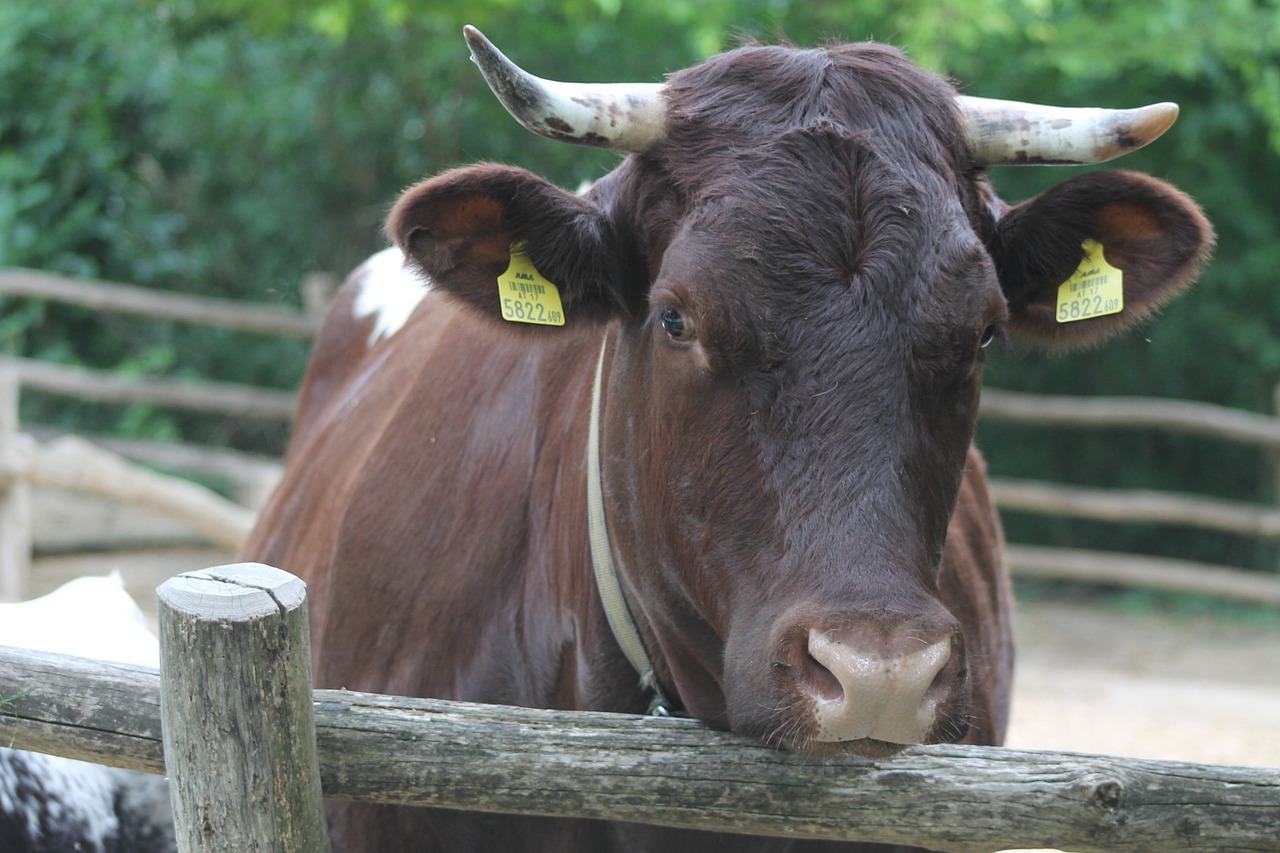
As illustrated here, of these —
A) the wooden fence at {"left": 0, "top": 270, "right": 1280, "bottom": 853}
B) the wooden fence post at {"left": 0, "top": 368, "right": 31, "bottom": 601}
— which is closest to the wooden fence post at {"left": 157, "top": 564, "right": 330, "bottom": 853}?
the wooden fence at {"left": 0, "top": 270, "right": 1280, "bottom": 853}

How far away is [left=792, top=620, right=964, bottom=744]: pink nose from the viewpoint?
1.51 meters

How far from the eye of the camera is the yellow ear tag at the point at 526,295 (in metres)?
2.14

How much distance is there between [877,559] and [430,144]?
8.65 m

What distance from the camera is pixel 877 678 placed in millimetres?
1505

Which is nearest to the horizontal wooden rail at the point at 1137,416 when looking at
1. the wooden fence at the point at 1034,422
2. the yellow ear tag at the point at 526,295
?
the wooden fence at the point at 1034,422

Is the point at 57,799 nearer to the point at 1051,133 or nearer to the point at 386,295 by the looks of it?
the point at 386,295

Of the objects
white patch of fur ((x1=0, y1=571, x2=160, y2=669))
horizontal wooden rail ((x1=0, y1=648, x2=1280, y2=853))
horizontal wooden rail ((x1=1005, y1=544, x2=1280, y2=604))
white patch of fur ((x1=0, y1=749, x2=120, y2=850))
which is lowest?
horizontal wooden rail ((x1=1005, y1=544, x2=1280, y2=604))

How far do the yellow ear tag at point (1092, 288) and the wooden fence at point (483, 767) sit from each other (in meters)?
0.79

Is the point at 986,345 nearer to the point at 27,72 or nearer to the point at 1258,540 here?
the point at 1258,540

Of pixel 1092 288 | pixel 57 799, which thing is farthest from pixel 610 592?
pixel 57 799

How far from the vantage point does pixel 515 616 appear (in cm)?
237

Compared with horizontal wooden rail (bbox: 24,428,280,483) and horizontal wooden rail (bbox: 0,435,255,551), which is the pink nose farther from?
horizontal wooden rail (bbox: 24,428,280,483)

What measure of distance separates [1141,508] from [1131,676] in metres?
1.11

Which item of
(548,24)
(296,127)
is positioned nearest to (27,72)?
(296,127)
